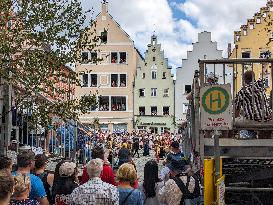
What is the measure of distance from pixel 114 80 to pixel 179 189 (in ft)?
215

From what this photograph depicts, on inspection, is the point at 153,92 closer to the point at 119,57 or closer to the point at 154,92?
the point at 154,92

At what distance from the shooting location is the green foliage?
15.2 meters

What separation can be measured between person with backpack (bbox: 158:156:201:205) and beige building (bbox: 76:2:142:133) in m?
64.1

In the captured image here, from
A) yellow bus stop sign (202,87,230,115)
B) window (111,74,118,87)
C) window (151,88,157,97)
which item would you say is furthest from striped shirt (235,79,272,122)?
window (151,88,157,97)

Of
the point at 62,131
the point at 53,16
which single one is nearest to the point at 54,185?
the point at 53,16

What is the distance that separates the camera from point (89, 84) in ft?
243

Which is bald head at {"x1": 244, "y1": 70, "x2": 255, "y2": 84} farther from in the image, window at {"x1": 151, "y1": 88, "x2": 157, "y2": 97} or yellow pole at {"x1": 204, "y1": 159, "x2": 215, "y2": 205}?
window at {"x1": 151, "y1": 88, "x2": 157, "y2": 97}

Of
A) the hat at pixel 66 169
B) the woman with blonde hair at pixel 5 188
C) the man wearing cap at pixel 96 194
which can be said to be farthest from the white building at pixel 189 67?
the woman with blonde hair at pixel 5 188

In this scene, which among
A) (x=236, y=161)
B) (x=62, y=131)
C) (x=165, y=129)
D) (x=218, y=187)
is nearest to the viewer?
(x=218, y=187)

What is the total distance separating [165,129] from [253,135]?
6355cm

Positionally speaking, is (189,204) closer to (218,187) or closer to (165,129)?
(218,187)

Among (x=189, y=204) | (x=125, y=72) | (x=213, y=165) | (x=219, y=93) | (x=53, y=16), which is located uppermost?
(x=125, y=72)

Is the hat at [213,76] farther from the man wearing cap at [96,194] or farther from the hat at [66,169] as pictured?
the man wearing cap at [96,194]

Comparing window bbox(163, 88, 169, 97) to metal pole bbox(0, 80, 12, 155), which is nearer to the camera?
metal pole bbox(0, 80, 12, 155)
